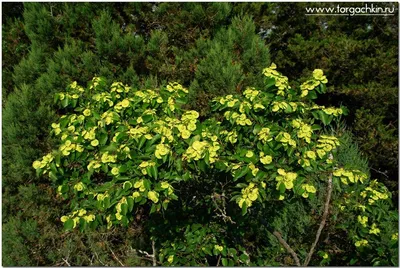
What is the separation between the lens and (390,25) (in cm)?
515

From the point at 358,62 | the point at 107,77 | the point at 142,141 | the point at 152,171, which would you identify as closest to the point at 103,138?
the point at 142,141

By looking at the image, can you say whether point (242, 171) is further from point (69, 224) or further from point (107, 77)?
point (107, 77)

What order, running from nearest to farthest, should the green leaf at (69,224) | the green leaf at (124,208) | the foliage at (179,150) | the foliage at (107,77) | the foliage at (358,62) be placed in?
the green leaf at (124,208) → the foliage at (179,150) → the green leaf at (69,224) → the foliage at (107,77) → the foliage at (358,62)

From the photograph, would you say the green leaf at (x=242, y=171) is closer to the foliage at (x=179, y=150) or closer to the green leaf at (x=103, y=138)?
the foliage at (x=179, y=150)

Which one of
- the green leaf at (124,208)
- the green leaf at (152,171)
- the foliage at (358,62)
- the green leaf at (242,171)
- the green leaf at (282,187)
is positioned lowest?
the foliage at (358,62)

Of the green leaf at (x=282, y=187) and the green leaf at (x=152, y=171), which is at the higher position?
the green leaf at (x=152, y=171)

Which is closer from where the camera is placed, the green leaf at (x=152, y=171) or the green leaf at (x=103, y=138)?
the green leaf at (x=152, y=171)

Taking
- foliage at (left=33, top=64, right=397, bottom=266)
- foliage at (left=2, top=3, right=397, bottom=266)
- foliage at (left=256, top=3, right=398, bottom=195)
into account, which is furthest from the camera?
foliage at (left=256, top=3, right=398, bottom=195)

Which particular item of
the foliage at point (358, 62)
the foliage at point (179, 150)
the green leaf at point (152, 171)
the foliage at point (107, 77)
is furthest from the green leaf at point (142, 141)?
the foliage at point (358, 62)

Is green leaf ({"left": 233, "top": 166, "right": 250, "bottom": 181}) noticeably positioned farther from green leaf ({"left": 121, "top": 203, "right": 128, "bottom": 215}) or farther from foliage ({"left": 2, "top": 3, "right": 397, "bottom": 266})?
foliage ({"left": 2, "top": 3, "right": 397, "bottom": 266})

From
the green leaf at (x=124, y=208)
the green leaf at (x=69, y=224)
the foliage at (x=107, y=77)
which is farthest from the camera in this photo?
the foliage at (x=107, y=77)

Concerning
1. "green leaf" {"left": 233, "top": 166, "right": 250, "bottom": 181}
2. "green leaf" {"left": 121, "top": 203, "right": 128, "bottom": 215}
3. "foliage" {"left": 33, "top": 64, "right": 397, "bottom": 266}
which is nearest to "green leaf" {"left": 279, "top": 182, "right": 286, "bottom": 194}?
"foliage" {"left": 33, "top": 64, "right": 397, "bottom": 266}

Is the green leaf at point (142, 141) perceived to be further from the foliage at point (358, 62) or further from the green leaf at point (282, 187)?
the foliage at point (358, 62)

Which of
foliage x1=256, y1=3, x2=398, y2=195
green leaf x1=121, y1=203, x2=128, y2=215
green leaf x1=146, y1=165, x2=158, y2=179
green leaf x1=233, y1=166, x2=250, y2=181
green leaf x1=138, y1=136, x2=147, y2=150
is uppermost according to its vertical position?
green leaf x1=138, y1=136, x2=147, y2=150
